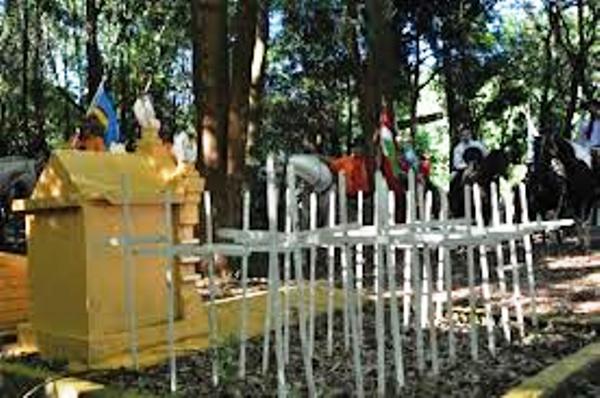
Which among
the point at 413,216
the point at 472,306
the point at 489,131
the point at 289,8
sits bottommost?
the point at 472,306

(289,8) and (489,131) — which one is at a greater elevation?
(289,8)

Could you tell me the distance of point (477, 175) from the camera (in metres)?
17.3

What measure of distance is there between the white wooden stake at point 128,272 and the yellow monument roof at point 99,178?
12 cm

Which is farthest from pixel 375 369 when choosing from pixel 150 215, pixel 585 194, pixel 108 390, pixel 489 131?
pixel 489 131

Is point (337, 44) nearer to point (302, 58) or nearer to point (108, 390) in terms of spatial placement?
point (302, 58)

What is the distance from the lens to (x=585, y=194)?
53.7 ft

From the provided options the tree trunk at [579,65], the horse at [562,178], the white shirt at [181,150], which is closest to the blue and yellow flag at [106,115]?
the white shirt at [181,150]

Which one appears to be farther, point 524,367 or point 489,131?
point 489,131

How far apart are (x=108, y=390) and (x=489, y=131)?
3610 cm

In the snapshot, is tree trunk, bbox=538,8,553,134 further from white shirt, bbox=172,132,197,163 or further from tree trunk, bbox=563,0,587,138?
white shirt, bbox=172,132,197,163

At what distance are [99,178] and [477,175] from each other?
10306mm

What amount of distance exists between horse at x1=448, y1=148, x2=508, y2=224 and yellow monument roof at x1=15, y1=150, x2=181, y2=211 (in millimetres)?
9255

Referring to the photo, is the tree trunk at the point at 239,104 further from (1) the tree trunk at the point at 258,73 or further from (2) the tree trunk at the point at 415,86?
Answer: (2) the tree trunk at the point at 415,86

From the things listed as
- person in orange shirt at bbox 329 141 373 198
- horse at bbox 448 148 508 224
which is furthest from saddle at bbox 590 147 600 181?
person in orange shirt at bbox 329 141 373 198
